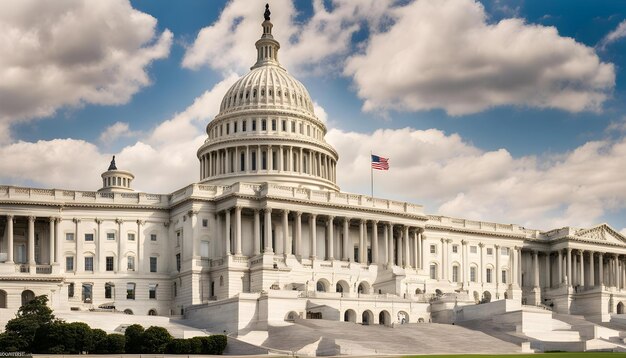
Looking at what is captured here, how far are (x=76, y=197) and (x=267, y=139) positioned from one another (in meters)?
36.7

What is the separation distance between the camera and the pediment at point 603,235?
166250mm

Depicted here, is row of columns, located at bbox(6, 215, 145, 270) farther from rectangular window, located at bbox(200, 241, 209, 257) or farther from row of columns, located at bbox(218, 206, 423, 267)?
row of columns, located at bbox(218, 206, 423, 267)

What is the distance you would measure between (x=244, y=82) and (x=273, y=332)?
244 ft

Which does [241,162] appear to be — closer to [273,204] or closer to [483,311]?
[273,204]

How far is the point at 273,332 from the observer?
322ft

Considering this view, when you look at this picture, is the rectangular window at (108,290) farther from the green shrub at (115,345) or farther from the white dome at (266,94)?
the white dome at (266,94)

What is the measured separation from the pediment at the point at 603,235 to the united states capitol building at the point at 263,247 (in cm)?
315

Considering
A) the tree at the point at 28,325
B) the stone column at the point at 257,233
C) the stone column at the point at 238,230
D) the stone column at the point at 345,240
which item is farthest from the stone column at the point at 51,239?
the stone column at the point at 345,240

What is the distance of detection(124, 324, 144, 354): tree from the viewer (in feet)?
285

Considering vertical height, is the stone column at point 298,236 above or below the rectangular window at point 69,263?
above

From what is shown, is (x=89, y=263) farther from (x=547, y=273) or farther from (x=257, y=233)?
(x=547, y=273)

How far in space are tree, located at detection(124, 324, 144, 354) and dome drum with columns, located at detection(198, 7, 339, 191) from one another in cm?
6489

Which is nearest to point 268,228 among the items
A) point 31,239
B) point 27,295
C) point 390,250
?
A: point 390,250

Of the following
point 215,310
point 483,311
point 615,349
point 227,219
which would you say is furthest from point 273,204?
point 615,349
